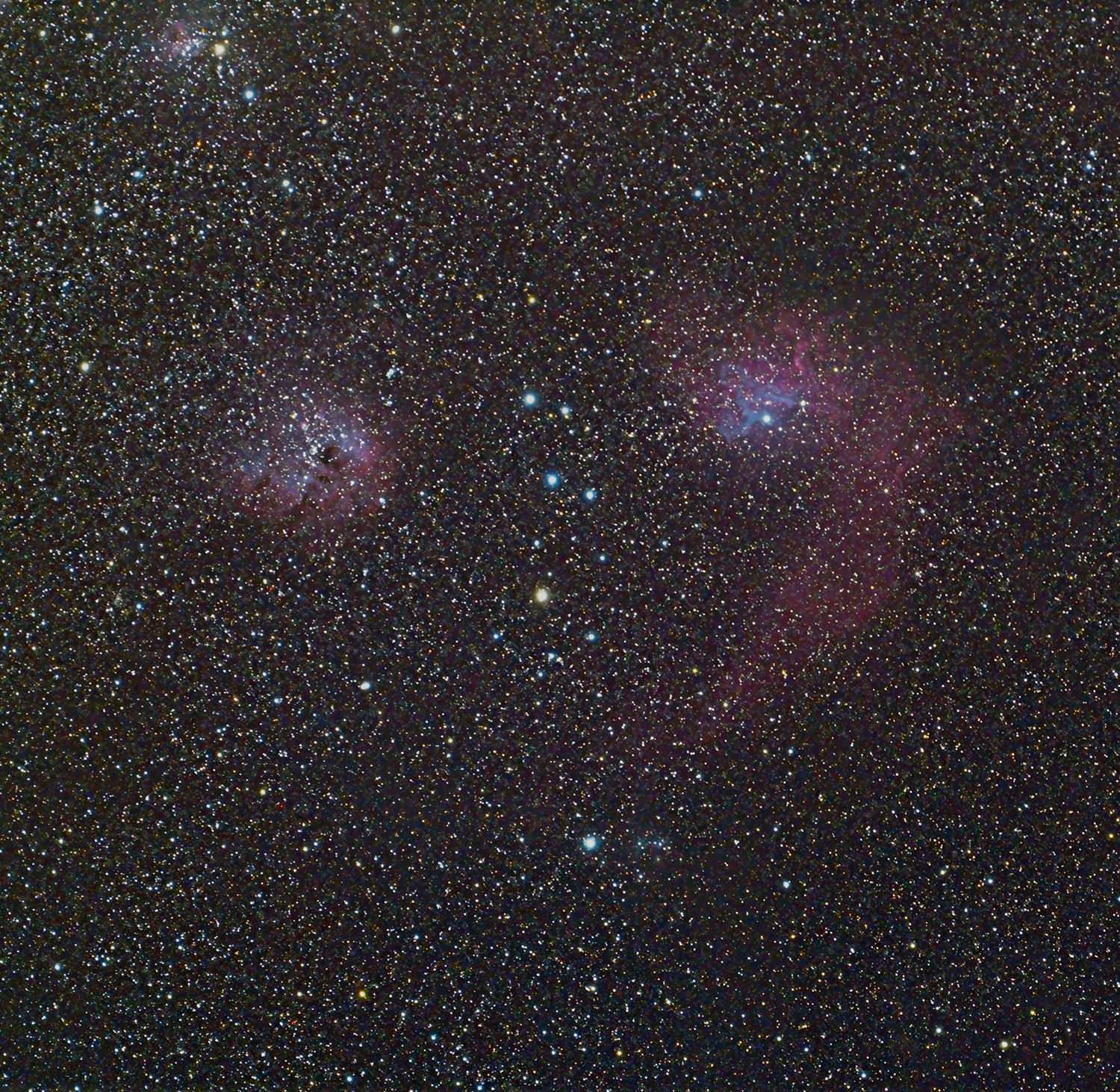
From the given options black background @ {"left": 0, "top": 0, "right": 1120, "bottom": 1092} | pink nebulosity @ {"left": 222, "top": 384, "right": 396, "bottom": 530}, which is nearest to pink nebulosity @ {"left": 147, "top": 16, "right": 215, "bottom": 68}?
black background @ {"left": 0, "top": 0, "right": 1120, "bottom": 1092}

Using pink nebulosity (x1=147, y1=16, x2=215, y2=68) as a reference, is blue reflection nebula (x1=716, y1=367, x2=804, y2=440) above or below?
below

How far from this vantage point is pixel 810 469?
12.9 inches

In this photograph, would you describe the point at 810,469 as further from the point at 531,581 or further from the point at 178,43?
the point at 178,43

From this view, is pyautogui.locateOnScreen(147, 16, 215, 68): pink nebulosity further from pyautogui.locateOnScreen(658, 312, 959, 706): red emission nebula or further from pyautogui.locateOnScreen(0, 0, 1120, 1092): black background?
pyautogui.locateOnScreen(658, 312, 959, 706): red emission nebula

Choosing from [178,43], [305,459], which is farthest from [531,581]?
[178,43]

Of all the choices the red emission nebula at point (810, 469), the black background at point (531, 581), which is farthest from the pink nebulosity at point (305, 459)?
the red emission nebula at point (810, 469)

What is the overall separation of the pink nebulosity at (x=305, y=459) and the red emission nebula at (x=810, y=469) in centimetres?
12

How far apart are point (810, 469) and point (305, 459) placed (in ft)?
0.59

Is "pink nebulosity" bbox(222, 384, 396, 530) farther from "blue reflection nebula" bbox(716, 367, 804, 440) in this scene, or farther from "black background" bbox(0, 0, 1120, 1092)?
"blue reflection nebula" bbox(716, 367, 804, 440)

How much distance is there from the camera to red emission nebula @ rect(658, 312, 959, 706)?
33 centimetres

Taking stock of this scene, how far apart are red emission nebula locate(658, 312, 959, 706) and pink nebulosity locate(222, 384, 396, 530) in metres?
Result: 0.12

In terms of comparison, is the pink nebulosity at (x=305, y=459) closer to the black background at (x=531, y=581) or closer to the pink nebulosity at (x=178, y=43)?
the black background at (x=531, y=581)

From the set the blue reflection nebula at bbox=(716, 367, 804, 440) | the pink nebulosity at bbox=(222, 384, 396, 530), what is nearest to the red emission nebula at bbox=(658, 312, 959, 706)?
the blue reflection nebula at bbox=(716, 367, 804, 440)

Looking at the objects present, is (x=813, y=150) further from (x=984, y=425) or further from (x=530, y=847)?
(x=530, y=847)
